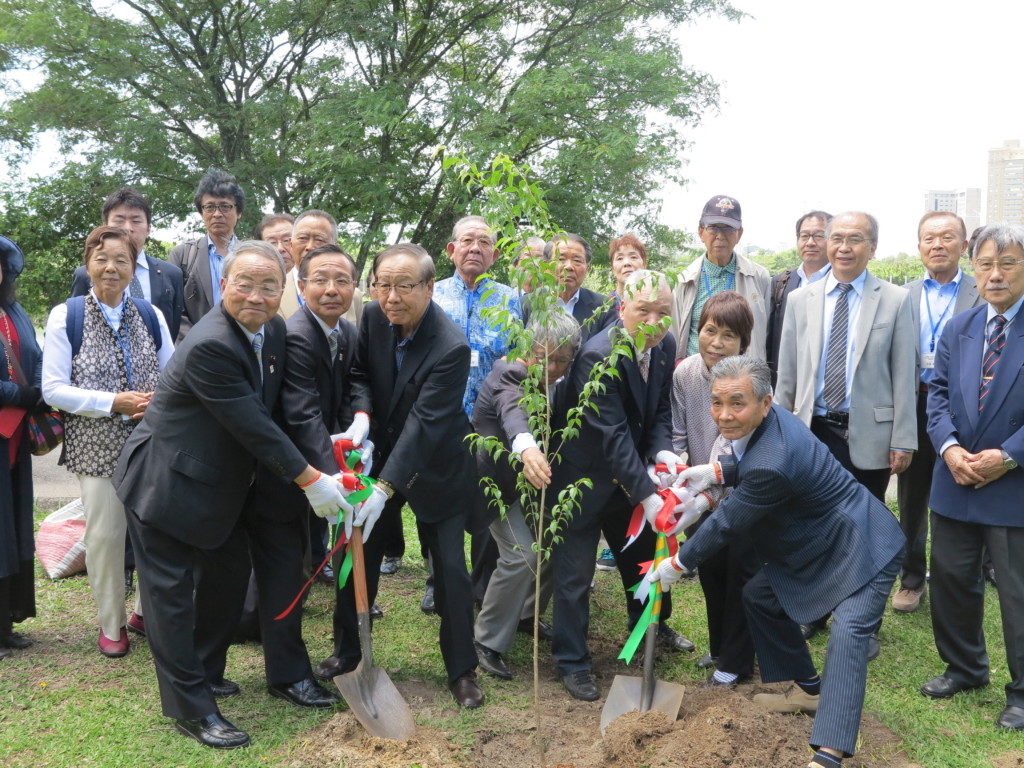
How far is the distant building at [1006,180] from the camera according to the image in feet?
82.6

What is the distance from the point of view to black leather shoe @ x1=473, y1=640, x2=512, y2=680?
14.8 feet

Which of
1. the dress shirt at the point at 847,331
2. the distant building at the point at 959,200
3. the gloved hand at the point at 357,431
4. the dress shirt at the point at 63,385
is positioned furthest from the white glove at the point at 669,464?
the distant building at the point at 959,200

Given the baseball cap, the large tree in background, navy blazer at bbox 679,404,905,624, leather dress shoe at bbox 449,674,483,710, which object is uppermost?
the large tree in background

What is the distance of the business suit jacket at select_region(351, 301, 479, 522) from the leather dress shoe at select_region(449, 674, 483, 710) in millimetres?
806

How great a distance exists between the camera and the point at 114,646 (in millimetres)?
4559

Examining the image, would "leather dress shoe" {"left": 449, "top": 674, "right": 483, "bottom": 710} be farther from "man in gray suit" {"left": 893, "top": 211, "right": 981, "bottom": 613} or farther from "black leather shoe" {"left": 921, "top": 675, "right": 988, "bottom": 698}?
"man in gray suit" {"left": 893, "top": 211, "right": 981, "bottom": 613}

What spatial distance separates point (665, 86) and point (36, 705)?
32.6 ft

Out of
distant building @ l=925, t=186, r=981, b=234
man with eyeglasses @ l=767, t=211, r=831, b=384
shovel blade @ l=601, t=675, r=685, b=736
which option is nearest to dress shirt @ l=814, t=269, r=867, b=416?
man with eyeglasses @ l=767, t=211, r=831, b=384

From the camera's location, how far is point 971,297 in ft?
18.0

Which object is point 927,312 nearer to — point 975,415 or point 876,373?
point 876,373

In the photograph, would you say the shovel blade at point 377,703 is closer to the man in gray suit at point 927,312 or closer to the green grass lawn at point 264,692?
the green grass lawn at point 264,692

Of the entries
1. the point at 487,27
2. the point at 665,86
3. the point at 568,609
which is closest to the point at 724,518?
the point at 568,609

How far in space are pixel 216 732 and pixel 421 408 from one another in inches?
64.2

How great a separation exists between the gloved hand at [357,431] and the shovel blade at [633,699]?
1.66 meters
